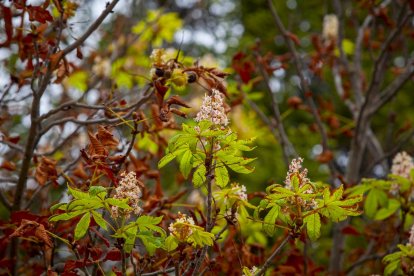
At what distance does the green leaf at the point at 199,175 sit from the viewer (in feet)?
5.56

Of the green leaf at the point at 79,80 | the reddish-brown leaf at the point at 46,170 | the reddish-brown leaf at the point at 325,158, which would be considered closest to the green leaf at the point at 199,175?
the reddish-brown leaf at the point at 46,170

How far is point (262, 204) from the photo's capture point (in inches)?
66.4

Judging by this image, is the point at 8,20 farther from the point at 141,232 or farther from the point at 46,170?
the point at 141,232

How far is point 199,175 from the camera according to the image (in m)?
1.69

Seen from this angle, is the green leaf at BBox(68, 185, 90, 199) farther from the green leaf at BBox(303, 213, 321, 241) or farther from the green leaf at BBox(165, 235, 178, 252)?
the green leaf at BBox(303, 213, 321, 241)

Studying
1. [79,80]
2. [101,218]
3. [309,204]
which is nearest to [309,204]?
[309,204]

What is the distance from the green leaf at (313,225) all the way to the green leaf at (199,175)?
330 mm

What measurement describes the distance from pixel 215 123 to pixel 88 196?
1.31 feet

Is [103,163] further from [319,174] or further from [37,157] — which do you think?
[319,174]

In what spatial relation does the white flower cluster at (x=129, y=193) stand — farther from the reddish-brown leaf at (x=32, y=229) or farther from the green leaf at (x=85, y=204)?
the reddish-brown leaf at (x=32, y=229)

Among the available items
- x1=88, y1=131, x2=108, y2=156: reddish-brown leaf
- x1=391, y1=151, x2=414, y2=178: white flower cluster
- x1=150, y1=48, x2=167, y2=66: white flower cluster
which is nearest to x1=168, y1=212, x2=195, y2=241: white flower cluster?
x1=88, y1=131, x2=108, y2=156: reddish-brown leaf

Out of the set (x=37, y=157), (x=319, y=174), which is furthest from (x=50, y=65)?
(x=319, y=174)

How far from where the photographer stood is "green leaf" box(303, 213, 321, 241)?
1.63 meters

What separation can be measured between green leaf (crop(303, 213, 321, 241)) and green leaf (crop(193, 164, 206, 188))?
33 centimetres
